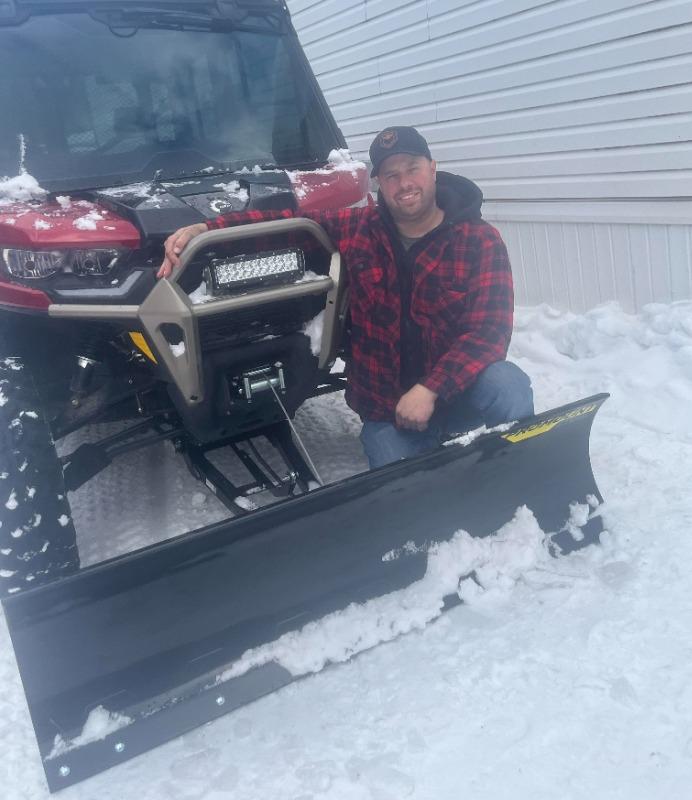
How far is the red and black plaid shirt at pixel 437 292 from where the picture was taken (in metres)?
2.80

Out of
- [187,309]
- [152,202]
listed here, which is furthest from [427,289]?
[152,202]

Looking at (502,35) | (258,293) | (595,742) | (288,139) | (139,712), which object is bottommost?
(595,742)

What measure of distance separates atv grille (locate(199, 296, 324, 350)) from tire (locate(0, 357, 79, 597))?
655 millimetres

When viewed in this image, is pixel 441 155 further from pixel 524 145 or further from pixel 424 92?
pixel 524 145

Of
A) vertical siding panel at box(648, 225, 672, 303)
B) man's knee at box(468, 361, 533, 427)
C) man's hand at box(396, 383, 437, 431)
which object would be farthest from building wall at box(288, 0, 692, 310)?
man's hand at box(396, 383, 437, 431)

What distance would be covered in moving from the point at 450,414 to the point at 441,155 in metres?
4.19

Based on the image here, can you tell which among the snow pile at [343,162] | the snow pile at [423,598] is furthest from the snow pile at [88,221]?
the snow pile at [423,598]

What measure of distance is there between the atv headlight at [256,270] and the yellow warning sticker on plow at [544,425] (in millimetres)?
982

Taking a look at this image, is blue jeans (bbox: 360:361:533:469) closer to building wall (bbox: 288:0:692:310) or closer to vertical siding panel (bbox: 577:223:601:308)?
building wall (bbox: 288:0:692:310)

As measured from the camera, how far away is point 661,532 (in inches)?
114

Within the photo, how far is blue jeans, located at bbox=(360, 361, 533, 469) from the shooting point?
2.82m

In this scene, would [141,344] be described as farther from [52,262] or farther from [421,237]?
[421,237]

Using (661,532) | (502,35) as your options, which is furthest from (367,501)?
(502,35)

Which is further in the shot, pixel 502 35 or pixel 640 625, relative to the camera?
pixel 502 35
